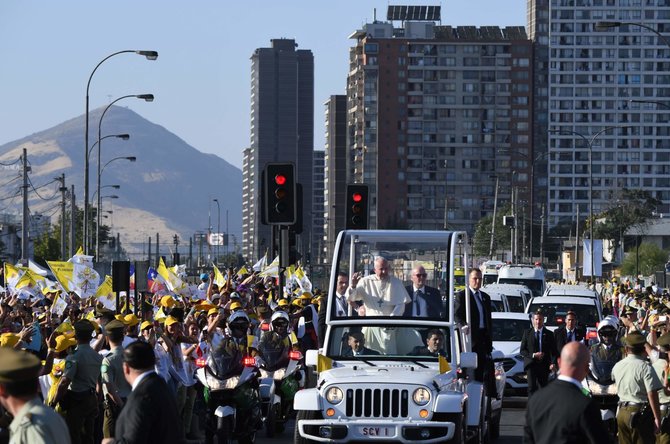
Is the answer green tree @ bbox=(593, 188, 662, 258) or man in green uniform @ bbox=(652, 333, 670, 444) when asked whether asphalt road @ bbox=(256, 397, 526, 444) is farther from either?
green tree @ bbox=(593, 188, 662, 258)

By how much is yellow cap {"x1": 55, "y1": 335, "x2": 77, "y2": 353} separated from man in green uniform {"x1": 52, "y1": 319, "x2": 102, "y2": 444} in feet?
0.97

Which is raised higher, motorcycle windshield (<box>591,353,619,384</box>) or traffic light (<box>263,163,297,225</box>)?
traffic light (<box>263,163,297,225</box>)

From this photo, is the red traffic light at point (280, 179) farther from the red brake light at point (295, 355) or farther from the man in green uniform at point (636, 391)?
the man in green uniform at point (636, 391)

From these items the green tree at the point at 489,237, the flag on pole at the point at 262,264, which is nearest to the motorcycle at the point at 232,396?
the flag on pole at the point at 262,264

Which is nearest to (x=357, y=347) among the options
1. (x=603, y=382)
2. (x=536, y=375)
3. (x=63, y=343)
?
(x=63, y=343)

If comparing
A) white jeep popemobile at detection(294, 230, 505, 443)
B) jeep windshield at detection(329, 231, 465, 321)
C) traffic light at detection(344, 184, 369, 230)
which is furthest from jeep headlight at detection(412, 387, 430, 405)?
traffic light at detection(344, 184, 369, 230)

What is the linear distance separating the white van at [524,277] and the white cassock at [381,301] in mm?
35103

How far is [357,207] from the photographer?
26922 millimetres

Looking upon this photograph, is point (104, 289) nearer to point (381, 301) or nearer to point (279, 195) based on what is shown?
point (279, 195)

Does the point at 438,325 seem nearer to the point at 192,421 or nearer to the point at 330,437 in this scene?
the point at 330,437

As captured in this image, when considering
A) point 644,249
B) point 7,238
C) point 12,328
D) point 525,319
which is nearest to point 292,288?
point 525,319

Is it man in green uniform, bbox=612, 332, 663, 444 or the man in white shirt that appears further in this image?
the man in white shirt

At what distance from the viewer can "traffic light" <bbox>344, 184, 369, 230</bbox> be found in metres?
26.8

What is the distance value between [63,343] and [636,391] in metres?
5.46
